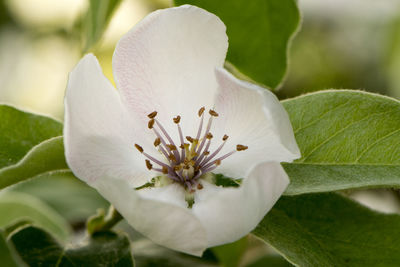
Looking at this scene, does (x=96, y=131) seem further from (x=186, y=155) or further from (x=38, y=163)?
(x=186, y=155)

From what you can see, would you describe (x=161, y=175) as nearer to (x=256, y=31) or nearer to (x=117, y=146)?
(x=117, y=146)

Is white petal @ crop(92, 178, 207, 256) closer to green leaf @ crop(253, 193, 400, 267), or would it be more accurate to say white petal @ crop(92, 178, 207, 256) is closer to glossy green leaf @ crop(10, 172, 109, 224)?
green leaf @ crop(253, 193, 400, 267)

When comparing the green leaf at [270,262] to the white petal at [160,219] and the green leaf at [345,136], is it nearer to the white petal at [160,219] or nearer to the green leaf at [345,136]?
the green leaf at [345,136]

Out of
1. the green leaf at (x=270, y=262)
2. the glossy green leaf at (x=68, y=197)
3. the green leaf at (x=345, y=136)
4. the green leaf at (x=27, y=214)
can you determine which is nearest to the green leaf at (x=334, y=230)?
the green leaf at (x=345, y=136)

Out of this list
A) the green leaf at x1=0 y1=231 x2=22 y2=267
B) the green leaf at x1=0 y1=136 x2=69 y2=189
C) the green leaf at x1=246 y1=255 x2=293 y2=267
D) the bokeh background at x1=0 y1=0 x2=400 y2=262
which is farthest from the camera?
the bokeh background at x1=0 y1=0 x2=400 y2=262

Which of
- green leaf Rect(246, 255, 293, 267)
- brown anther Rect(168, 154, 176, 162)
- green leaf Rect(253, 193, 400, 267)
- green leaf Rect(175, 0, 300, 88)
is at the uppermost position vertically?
green leaf Rect(175, 0, 300, 88)

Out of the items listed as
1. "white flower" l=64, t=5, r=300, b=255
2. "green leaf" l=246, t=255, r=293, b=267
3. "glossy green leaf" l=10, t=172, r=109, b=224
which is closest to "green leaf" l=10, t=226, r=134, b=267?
"white flower" l=64, t=5, r=300, b=255
